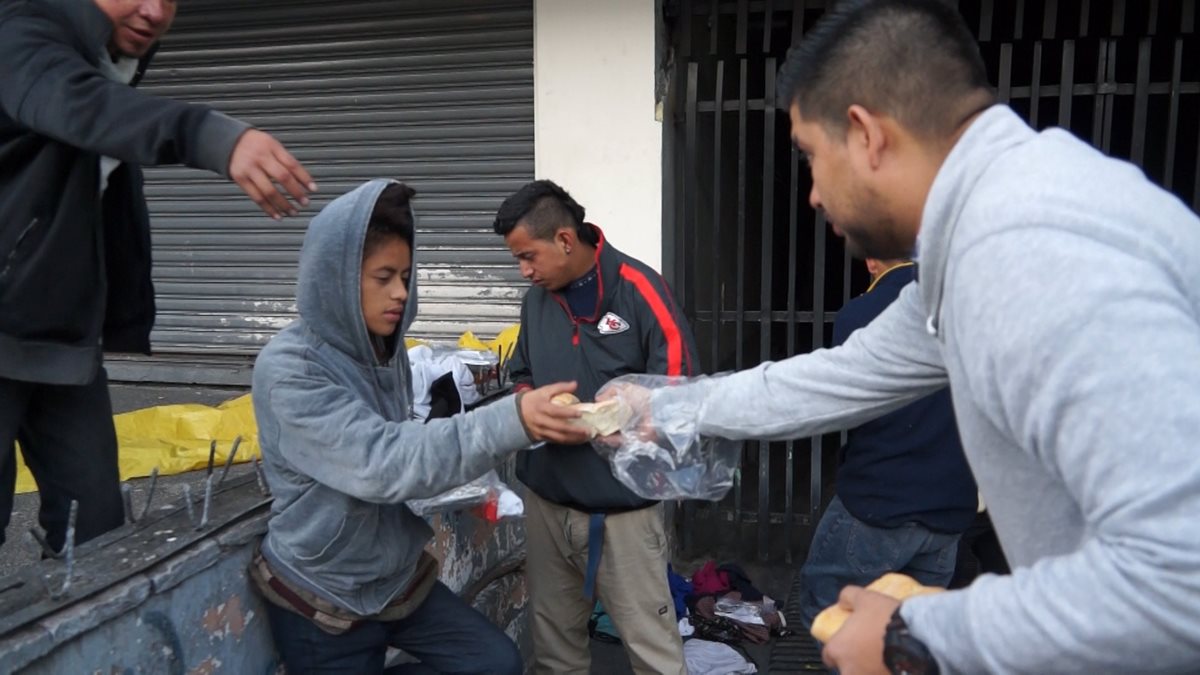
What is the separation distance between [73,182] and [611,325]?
5.45 feet

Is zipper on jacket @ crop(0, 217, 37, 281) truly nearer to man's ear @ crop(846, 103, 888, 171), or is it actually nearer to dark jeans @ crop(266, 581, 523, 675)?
dark jeans @ crop(266, 581, 523, 675)

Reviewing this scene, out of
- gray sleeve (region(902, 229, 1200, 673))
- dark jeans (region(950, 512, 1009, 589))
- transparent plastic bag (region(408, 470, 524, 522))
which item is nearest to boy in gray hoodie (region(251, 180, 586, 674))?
transparent plastic bag (region(408, 470, 524, 522))

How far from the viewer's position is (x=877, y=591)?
1521 mm

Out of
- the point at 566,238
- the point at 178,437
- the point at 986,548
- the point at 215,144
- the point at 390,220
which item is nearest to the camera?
the point at 215,144

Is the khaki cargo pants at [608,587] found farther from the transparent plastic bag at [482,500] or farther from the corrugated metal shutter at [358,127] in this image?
the corrugated metal shutter at [358,127]

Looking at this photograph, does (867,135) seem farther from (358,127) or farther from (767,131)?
(358,127)

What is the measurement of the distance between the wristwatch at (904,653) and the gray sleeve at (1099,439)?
0.06m

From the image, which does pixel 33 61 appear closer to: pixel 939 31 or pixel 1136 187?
pixel 939 31

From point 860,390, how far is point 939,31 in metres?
0.79

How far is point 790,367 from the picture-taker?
2199 millimetres

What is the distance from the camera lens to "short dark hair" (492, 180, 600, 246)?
128 inches

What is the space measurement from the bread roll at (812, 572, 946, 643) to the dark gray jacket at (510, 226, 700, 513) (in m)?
1.61

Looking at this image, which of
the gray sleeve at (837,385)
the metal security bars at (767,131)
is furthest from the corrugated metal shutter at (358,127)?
the gray sleeve at (837,385)

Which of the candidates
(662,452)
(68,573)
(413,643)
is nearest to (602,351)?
(662,452)
